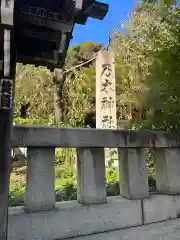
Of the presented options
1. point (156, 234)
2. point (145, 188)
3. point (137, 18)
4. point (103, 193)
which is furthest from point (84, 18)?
point (137, 18)

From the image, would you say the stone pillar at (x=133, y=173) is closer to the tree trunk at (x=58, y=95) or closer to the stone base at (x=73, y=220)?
the stone base at (x=73, y=220)

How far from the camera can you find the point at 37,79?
1025 centimetres

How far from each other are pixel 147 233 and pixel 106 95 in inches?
236

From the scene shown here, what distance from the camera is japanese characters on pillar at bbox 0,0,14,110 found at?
1.75m

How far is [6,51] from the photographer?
1.86m

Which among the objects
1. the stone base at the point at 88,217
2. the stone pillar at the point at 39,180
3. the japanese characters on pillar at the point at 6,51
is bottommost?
the stone base at the point at 88,217

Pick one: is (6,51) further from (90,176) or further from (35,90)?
(35,90)

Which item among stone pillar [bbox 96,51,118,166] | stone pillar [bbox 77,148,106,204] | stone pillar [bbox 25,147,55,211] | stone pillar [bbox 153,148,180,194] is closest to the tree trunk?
stone pillar [bbox 96,51,118,166]

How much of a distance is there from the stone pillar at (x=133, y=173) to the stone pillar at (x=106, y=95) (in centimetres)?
496

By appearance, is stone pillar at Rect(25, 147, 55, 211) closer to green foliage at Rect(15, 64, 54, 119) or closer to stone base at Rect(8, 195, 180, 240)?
stone base at Rect(8, 195, 180, 240)

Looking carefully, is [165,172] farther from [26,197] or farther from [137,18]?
[137,18]

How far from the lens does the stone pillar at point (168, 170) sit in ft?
9.75

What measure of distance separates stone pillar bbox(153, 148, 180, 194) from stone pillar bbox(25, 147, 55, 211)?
138cm

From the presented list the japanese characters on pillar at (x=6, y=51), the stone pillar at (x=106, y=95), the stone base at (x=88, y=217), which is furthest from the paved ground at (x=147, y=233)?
the stone pillar at (x=106, y=95)
